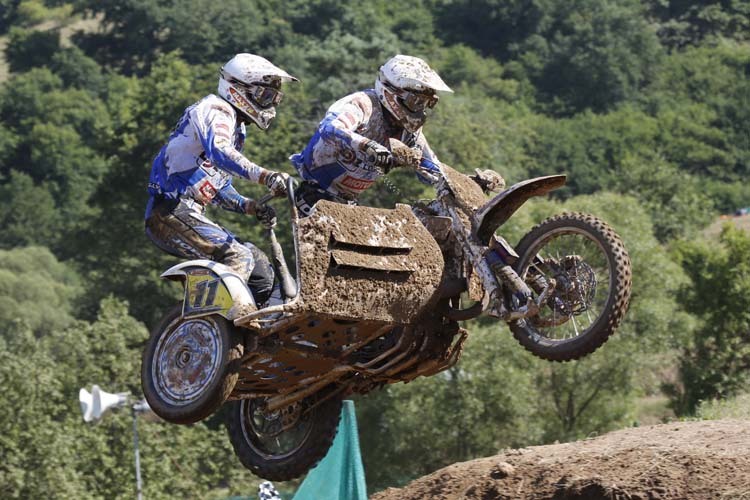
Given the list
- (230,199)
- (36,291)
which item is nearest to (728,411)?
(230,199)

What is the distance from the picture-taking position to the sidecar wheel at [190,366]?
41.1 ft

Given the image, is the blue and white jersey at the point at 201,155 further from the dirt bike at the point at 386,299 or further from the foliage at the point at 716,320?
the foliage at the point at 716,320

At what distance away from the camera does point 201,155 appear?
43.2ft

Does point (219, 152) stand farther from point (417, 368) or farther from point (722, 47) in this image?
point (722, 47)

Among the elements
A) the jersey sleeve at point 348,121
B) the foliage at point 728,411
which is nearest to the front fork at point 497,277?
the jersey sleeve at point 348,121

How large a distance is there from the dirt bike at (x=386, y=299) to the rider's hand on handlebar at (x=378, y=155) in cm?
11

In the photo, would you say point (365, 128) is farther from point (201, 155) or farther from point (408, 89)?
point (201, 155)

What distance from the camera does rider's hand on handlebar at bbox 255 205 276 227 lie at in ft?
43.3

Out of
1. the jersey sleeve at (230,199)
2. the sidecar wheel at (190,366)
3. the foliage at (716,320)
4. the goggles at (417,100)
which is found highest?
the goggles at (417,100)

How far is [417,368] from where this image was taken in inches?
529

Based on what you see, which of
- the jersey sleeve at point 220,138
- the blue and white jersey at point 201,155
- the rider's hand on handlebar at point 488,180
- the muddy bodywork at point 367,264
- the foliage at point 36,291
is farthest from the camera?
the foliage at point 36,291

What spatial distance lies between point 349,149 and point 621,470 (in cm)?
362

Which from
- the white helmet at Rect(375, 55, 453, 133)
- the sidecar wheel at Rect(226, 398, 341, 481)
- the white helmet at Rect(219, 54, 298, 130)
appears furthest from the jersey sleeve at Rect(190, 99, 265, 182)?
the sidecar wheel at Rect(226, 398, 341, 481)

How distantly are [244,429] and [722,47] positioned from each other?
397 ft
